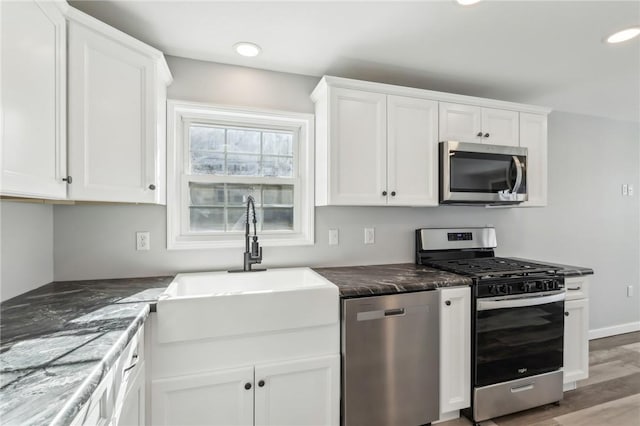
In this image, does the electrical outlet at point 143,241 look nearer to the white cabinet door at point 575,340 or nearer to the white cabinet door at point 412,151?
the white cabinet door at point 412,151

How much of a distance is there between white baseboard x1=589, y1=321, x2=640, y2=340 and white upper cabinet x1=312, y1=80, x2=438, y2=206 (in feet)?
8.82

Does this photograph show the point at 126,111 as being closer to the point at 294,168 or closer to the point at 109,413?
the point at 294,168

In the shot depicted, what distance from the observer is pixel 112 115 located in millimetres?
1456

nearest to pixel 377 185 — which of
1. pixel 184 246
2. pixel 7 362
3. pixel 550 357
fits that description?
pixel 184 246

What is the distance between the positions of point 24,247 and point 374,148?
2037 mm

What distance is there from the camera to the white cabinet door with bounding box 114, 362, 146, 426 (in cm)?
106

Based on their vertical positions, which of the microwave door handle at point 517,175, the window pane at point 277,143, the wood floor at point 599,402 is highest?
the window pane at point 277,143

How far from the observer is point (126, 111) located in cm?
151

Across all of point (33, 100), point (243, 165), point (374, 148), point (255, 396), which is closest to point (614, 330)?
point (374, 148)

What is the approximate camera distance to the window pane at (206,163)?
2.10 metres

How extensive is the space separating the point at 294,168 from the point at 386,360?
57.4 inches

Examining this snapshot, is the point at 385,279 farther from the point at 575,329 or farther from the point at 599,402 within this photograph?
the point at 599,402

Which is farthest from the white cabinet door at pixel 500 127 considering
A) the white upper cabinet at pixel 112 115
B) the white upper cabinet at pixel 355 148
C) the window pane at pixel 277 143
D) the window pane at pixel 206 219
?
the white upper cabinet at pixel 112 115

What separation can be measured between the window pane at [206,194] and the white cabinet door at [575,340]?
2.62 meters
